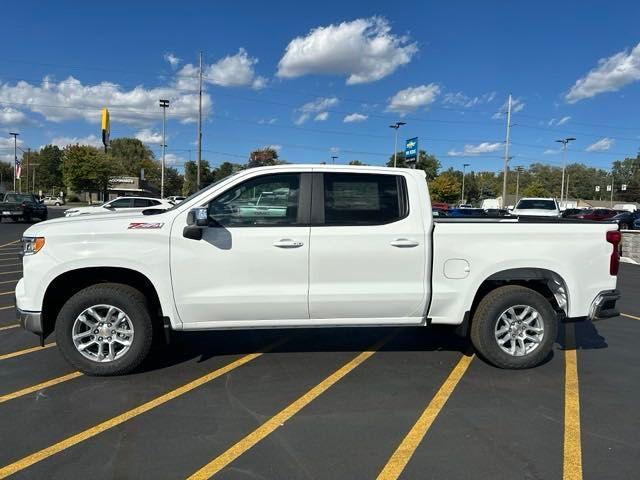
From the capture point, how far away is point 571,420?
3.96 m

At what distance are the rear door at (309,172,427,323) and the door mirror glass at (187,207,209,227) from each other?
0.96 m

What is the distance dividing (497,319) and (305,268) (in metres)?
1.94

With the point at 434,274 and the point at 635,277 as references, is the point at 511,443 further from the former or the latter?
the point at 635,277

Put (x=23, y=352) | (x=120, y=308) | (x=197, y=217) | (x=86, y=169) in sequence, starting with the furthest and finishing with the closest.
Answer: (x=86, y=169) < (x=23, y=352) < (x=120, y=308) < (x=197, y=217)

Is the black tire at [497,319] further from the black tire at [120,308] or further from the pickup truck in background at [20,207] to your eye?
the pickup truck in background at [20,207]

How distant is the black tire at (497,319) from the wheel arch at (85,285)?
3054 mm

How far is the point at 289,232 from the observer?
462cm

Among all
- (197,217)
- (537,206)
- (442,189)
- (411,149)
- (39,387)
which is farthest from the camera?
(442,189)

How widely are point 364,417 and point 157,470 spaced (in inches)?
61.3

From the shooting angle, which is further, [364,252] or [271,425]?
[364,252]

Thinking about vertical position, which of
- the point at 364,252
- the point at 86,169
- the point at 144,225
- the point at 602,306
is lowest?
the point at 602,306

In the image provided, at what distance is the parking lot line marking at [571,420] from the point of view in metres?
3.24

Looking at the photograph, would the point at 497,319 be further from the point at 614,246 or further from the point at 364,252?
the point at 364,252

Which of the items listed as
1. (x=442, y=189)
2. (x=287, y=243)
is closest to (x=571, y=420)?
(x=287, y=243)
